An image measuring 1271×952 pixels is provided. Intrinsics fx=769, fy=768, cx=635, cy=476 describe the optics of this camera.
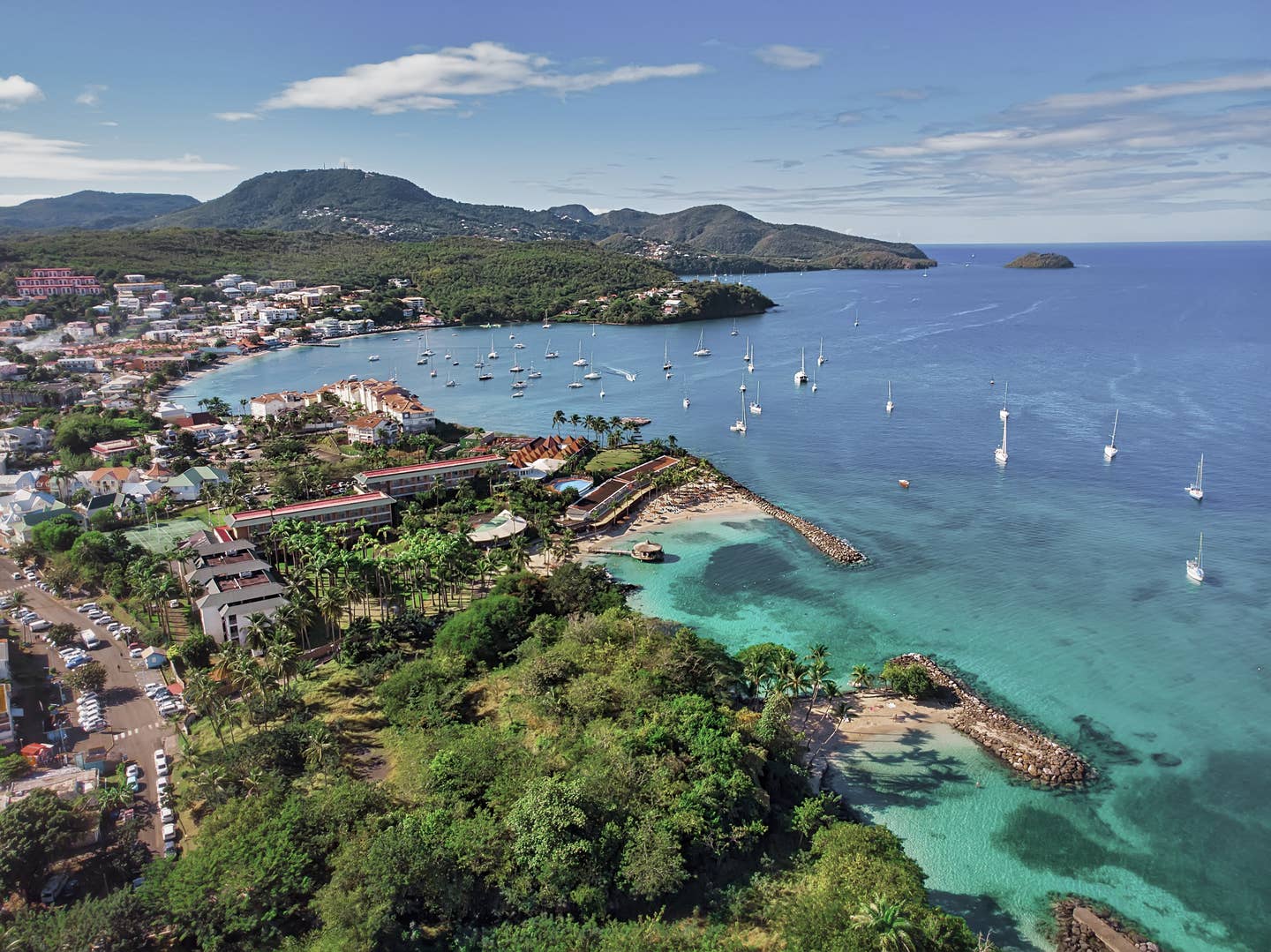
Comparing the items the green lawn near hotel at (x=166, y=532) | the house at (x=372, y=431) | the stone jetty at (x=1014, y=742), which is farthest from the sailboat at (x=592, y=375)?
the stone jetty at (x=1014, y=742)

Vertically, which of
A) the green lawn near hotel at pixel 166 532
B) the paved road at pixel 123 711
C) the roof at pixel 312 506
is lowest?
the paved road at pixel 123 711

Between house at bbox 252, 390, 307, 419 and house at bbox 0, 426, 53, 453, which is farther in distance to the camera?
house at bbox 252, 390, 307, 419

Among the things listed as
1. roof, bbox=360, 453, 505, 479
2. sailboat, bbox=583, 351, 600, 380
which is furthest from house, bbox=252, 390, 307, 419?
sailboat, bbox=583, 351, 600, 380

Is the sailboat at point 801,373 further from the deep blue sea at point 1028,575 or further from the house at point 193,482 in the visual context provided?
the house at point 193,482

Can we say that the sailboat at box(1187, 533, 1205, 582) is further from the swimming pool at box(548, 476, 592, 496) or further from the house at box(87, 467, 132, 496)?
the house at box(87, 467, 132, 496)

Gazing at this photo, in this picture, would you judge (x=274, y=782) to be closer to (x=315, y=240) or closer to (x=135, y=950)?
(x=135, y=950)
